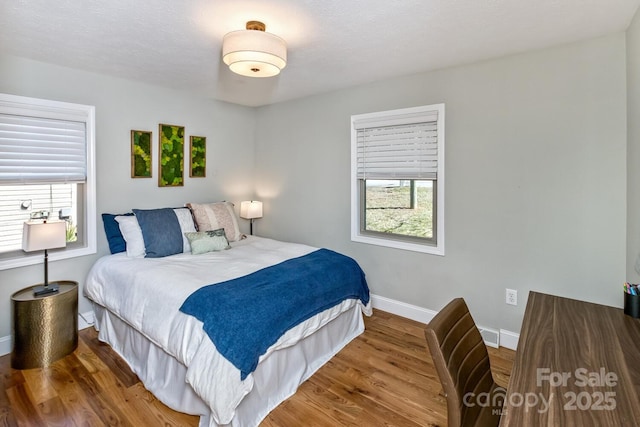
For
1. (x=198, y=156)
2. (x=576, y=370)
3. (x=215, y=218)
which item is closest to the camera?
(x=576, y=370)

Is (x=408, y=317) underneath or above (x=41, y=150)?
underneath

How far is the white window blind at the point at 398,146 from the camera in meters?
2.98

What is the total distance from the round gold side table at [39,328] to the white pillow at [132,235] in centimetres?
55

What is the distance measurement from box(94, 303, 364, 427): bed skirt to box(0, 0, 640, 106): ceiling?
2059 millimetres

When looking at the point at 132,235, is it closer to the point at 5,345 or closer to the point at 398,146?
the point at 5,345

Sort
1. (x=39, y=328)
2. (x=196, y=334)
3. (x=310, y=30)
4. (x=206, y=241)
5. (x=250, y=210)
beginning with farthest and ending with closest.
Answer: (x=250, y=210)
(x=206, y=241)
(x=39, y=328)
(x=310, y=30)
(x=196, y=334)

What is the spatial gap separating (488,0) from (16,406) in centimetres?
362

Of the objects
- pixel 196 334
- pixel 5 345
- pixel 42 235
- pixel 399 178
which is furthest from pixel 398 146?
pixel 5 345

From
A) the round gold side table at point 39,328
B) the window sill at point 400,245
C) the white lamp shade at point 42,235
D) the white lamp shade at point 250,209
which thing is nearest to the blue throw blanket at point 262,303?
the window sill at point 400,245

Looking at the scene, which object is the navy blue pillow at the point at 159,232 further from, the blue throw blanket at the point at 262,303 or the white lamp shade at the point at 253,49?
the white lamp shade at the point at 253,49

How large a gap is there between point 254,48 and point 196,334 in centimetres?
168

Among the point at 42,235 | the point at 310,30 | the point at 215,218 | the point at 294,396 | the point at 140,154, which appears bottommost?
the point at 294,396

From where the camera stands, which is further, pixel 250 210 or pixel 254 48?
pixel 250 210

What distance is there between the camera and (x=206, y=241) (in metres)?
3.09
